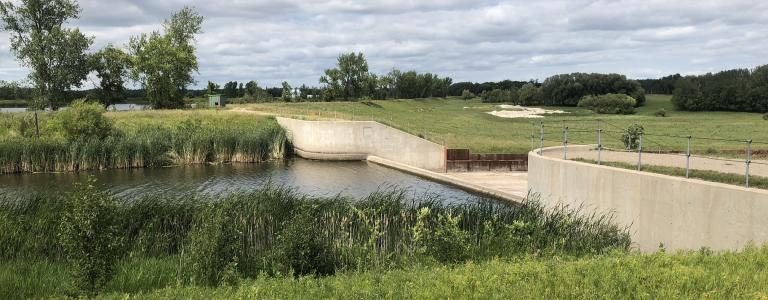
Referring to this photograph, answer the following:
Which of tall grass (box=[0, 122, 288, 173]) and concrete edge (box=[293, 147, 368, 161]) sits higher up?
tall grass (box=[0, 122, 288, 173])

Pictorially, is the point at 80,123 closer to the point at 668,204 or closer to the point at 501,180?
the point at 501,180

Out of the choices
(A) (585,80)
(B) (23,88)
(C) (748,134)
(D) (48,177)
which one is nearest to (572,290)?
(D) (48,177)

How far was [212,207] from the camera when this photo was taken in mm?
12078

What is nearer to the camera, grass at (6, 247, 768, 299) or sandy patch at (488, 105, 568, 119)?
grass at (6, 247, 768, 299)

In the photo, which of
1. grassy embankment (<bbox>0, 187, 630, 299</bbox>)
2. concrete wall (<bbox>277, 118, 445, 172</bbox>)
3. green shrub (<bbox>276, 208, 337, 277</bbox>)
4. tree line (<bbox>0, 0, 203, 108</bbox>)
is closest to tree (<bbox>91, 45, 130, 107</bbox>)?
tree line (<bbox>0, 0, 203, 108</bbox>)

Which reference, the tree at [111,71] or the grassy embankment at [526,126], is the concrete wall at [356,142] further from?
the tree at [111,71]

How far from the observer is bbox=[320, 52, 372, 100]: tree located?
93.3 metres

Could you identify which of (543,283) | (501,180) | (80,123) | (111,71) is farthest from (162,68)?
(543,283)

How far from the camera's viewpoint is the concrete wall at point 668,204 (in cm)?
1065

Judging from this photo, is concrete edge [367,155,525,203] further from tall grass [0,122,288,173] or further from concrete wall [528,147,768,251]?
tall grass [0,122,288,173]

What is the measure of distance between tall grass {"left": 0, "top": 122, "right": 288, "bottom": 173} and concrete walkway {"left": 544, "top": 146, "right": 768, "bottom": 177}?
872 inches

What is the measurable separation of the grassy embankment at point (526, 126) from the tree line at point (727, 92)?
9.43 ft

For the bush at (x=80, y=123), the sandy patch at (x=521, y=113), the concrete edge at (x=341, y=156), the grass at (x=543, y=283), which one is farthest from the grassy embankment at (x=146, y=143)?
the sandy patch at (x=521, y=113)

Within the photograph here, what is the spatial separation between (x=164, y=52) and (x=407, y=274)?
189ft
